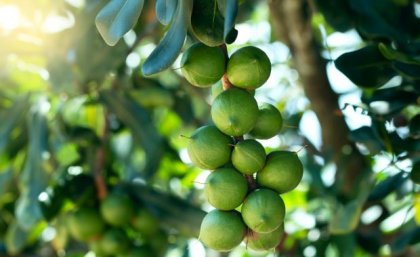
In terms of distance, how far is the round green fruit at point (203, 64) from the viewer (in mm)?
1200

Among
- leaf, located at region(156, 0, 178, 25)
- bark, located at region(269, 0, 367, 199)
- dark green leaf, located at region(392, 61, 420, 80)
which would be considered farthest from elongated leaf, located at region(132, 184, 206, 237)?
leaf, located at region(156, 0, 178, 25)

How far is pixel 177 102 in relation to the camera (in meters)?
2.57

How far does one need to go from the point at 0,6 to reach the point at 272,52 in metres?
1.01

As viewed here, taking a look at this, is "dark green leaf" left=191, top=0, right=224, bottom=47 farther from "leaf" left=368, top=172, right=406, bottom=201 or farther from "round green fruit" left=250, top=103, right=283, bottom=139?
"leaf" left=368, top=172, right=406, bottom=201

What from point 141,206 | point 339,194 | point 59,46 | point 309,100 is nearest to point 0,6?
point 59,46

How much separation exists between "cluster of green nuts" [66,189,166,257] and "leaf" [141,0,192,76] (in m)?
1.13

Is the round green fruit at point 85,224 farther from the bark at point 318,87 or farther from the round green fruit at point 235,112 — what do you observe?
the round green fruit at point 235,112

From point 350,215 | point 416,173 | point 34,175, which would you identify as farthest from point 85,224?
point 416,173

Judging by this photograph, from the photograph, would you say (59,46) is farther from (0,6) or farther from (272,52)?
(272,52)

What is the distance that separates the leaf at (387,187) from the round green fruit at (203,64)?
2.45ft

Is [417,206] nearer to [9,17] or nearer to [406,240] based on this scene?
[406,240]

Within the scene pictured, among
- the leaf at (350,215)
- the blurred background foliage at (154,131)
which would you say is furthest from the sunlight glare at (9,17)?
the leaf at (350,215)

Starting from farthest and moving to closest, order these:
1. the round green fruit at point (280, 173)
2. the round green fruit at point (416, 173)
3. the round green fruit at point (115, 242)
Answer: the round green fruit at point (115, 242), the round green fruit at point (416, 173), the round green fruit at point (280, 173)

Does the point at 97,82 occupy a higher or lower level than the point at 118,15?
lower
